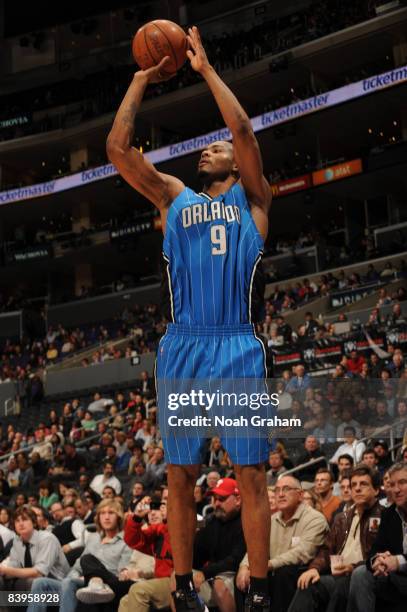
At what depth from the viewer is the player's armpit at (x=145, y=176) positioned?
12.7ft

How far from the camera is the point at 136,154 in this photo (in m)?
3.90

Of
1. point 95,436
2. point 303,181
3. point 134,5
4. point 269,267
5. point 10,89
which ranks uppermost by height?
point 134,5

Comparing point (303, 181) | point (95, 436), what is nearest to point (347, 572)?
point (95, 436)

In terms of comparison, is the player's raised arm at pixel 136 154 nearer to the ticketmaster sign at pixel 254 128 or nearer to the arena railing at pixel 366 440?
the arena railing at pixel 366 440

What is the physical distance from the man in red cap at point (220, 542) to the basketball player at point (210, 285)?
2305 millimetres

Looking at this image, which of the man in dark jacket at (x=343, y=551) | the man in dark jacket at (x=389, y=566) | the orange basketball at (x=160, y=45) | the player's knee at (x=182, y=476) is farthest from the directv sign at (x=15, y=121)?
the player's knee at (x=182, y=476)

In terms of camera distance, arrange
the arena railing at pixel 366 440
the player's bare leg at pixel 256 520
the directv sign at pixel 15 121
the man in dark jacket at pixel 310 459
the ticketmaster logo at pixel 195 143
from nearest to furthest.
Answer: the player's bare leg at pixel 256 520 < the arena railing at pixel 366 440 < the man in dark jacket at pixel 310 459 < the ticketmaster logo at pixel 195 143 < the directv sign at pixel 15 121

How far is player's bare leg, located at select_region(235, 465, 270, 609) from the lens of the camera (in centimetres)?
352

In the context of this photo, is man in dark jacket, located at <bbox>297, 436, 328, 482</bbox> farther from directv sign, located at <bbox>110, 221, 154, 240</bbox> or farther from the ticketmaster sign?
directv sign, located at <bbox>110, 221, 154, 240</bbox>

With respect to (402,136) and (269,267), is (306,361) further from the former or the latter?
(402,136)

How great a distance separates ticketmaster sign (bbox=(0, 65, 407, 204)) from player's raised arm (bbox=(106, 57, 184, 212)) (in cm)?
2098

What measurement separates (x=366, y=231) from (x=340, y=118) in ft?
12.6

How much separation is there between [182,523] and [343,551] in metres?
2.65

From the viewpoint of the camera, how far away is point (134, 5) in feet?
112
